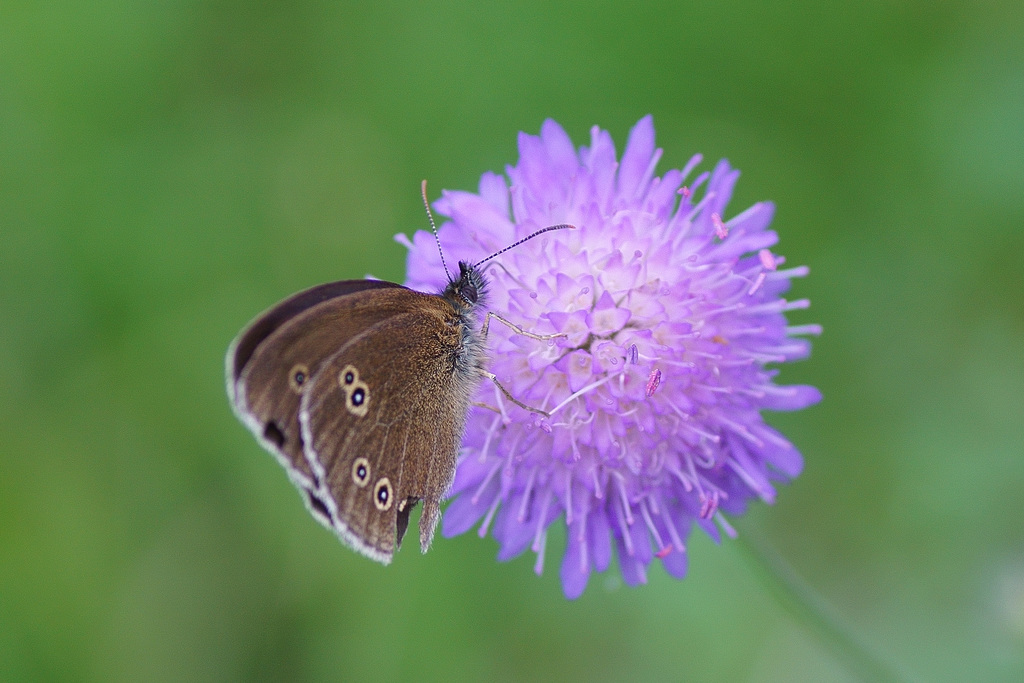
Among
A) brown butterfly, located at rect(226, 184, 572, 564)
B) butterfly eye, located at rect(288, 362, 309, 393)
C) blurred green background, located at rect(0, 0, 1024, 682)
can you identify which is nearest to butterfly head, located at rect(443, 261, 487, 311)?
brown butterfly, located at rect(226, 184, 572, 564)

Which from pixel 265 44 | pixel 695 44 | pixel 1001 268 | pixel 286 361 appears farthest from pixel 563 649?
pixel 265 44

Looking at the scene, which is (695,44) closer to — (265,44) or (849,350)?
(849,350)

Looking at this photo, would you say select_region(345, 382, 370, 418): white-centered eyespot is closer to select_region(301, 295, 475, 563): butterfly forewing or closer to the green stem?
select_region(301, 295, 475, 563): butterfly forewing

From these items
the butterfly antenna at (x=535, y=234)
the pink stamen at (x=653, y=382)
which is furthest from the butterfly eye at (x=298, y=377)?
the pink stamen at (x=653, y=382)

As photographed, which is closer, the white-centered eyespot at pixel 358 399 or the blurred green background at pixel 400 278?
the white-centered eyespot at pixel 358 399

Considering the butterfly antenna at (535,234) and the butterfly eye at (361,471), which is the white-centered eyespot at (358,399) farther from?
the butterfly antenna at (535,234)

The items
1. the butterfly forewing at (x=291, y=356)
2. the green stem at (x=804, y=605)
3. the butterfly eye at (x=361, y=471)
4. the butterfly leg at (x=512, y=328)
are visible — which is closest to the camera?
the butterfly forewing at (x=291, y=356)
